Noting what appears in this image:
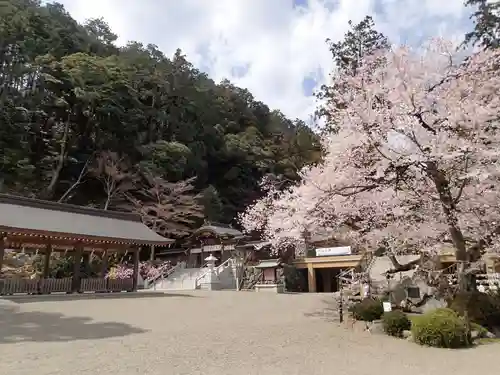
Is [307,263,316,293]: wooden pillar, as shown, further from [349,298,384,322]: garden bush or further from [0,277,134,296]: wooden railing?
[349,298,384,322]: garden bush

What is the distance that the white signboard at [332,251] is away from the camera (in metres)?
25.0

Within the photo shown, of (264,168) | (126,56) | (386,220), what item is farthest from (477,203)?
(126,56)

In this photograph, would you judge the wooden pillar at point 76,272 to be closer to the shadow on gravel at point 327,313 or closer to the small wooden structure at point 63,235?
the small wooden structure at point 63,235

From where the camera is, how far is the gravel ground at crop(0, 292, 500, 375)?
19.5 feet

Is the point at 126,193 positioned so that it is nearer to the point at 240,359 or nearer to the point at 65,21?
the point at 65,21

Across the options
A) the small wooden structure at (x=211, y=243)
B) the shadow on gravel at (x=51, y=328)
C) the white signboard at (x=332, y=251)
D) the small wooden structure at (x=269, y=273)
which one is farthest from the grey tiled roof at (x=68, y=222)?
the white signboard at (x=332, y=251)

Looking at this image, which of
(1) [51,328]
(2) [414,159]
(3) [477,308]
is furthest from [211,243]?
(2) [414,159]

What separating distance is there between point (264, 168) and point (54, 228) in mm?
26810

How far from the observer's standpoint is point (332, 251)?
25531 millimetres

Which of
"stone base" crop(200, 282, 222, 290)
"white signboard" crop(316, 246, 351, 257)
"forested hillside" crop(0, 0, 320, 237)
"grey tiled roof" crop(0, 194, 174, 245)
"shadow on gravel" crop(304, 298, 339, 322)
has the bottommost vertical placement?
"shadow on gravel" crop(304, 298, 339, 322)

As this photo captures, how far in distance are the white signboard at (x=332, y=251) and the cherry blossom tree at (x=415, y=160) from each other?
12.7 m

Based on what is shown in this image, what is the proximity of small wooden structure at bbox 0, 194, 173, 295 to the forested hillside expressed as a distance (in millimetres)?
9229

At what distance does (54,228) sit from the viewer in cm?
1628

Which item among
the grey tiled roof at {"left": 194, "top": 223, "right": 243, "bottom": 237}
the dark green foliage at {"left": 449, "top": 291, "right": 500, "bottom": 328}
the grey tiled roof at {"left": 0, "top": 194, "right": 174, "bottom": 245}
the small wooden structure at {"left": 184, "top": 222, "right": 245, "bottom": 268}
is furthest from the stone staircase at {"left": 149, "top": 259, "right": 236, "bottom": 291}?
the dark green foliage at {"left": 449, "top": 291, "right": 500, "bottom": 328}
